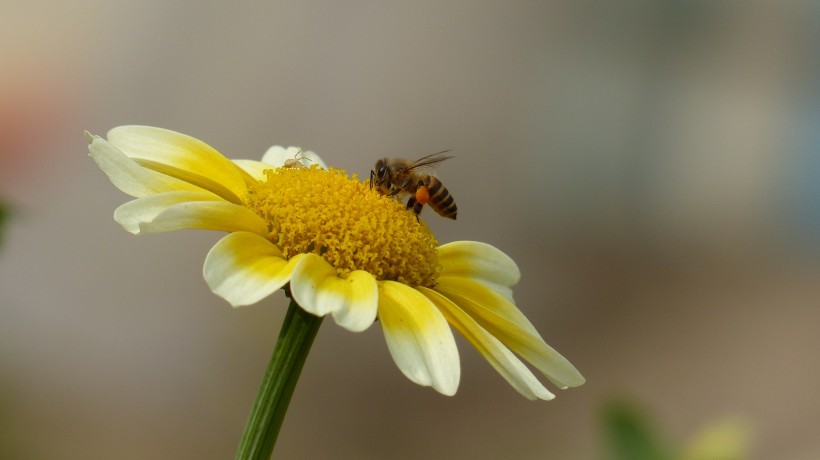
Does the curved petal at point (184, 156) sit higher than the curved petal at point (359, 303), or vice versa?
the curved petal at point (184, 156)

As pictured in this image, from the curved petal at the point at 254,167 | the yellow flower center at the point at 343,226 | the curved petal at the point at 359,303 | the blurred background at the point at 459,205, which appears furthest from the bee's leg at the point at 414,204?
the blurred background at the point at 459,205

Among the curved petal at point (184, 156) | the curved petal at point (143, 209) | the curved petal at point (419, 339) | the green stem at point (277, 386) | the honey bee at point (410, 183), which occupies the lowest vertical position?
the green stem at point (277, 386)

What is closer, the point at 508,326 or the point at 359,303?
the point at 359,303

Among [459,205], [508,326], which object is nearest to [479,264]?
[508,326]

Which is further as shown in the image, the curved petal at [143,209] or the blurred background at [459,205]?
the blurred background at [459,205]

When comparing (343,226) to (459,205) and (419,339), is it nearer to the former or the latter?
(419,339)

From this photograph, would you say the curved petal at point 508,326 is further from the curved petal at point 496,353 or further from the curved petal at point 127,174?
the curved petal at point 127,174

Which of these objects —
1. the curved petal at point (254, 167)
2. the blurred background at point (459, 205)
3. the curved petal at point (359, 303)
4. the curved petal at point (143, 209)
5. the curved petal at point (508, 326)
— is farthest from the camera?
the blurred background at point (459, 205)
